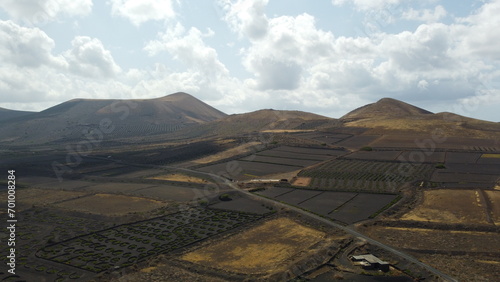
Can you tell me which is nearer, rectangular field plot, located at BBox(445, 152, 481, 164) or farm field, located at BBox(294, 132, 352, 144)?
rectangular field plot, located at BBox(445, 152, 481, 164)

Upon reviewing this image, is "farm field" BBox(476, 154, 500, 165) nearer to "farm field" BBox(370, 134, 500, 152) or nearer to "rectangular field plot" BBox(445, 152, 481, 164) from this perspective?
"rectangular field plot" BBox(445, 152, 481, 164)

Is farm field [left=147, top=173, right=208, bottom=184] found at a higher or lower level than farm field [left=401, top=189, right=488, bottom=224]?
higher

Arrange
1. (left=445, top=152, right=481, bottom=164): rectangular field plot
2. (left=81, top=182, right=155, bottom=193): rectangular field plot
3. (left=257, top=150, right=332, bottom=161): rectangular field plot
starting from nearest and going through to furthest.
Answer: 1. (left=81, top=182, right=155, bottom=193): rectangular field plot
2. (left=445, top=152, right=481, bottom=164): rectangular field plot
3. (left=257, top=150, right=332, bottom=161): rectangular field plot

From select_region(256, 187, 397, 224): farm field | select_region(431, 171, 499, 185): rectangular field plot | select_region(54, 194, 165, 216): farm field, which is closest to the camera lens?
select_region(256, 187, 397, 224): farm field

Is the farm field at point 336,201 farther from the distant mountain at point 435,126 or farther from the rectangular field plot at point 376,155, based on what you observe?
the distant mountain at point 435,126

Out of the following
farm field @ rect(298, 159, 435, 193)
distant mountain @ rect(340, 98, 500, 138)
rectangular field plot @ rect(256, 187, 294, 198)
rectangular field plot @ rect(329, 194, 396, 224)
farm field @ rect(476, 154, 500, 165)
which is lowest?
rectangular field plot @ rect(329, 194, 396, 224)

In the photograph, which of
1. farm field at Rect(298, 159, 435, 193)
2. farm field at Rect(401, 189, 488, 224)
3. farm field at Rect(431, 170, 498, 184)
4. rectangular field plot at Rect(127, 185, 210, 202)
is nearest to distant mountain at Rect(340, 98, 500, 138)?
farm field at Rect(298, 159, 435, 193)

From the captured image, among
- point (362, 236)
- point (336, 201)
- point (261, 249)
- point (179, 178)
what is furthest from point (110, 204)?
point (362, 236)
